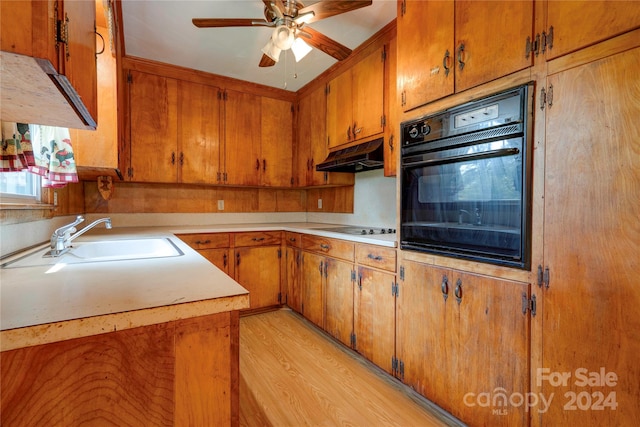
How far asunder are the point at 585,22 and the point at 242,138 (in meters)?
2.87

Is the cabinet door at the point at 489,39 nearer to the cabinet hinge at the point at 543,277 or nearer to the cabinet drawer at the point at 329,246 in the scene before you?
→ the cabinet hinge at the point at 543,277

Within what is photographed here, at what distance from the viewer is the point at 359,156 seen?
7.61 ft

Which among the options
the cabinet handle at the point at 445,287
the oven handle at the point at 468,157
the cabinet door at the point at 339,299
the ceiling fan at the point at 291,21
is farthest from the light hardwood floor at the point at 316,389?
the ceiling fan at the point at 291,21

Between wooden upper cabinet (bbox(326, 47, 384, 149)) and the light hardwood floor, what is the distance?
1801 millimetres

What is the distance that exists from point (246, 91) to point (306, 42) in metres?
1.48

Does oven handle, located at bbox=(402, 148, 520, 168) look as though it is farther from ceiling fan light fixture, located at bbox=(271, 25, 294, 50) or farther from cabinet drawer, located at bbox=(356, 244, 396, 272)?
ceiling fan light fixture, located at bbox=(271, 25, 294, 50)

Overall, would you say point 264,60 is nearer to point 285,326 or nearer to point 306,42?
point 306,42

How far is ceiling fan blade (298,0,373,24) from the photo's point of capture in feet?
5.23

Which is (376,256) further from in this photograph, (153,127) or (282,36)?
(153,127)

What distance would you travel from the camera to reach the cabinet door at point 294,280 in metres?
2.96

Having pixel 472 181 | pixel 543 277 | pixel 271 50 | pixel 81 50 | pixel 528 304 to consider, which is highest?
pixel 271 50

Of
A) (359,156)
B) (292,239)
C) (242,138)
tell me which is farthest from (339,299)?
(242,138)

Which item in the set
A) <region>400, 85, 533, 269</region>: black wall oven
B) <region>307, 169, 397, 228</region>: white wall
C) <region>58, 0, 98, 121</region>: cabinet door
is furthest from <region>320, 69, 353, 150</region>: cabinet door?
<region>58, 0, 98, 121</region>: cabinet door

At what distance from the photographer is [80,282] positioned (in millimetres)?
819
